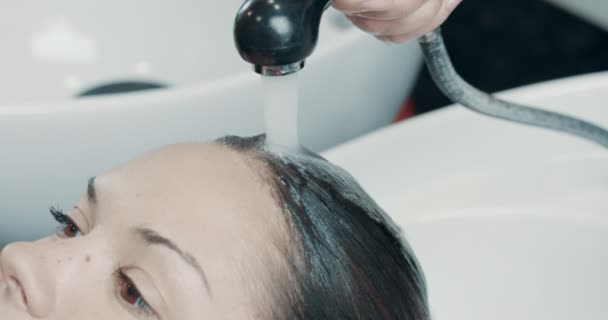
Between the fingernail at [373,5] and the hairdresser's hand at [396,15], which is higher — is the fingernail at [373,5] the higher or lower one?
the lower one

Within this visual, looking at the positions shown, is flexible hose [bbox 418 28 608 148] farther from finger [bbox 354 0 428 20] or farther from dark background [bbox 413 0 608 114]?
dark background [bbox 413 0 608 114]

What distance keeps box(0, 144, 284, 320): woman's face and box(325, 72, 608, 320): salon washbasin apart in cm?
30

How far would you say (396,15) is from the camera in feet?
1.85

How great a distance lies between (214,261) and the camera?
0.54 m

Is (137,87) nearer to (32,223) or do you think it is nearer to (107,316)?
(32,223)

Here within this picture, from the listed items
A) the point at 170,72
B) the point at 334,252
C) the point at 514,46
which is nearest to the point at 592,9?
the point at 514,46

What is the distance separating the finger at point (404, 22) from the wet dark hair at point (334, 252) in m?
0.11

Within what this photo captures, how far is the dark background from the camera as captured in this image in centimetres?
171

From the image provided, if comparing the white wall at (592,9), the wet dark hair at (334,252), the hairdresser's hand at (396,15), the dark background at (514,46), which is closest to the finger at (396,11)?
the hairdresser's hand at (396,15)

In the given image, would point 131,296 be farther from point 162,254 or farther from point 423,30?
point 423,30

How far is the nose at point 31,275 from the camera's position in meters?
0.55

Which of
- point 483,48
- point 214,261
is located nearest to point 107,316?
point 214,261

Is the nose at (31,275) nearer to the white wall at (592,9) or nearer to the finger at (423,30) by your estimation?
the finger at (423,30)

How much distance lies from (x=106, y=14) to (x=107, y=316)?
0.71m
